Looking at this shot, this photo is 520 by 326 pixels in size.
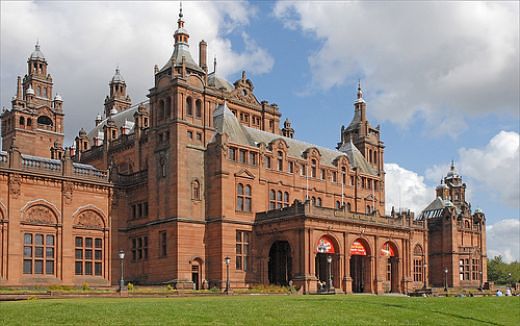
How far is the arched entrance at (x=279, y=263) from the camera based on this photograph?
72.4 m

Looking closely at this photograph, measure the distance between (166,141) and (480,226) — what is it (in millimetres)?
61995

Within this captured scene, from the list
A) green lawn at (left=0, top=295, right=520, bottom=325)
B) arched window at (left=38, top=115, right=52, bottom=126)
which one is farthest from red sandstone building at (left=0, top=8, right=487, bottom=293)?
green lawn at (left=0, top=295, right=520, bottom=325)

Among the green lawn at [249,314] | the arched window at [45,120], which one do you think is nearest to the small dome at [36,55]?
the arched window at [45,120]

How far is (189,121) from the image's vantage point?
67250 mm

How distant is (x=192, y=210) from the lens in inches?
2611

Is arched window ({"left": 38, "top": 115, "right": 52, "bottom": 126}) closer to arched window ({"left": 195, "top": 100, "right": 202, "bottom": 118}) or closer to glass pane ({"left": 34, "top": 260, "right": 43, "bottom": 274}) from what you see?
arched window ({"left": 195, "top": 100, "right": 202, "bottom": 118})

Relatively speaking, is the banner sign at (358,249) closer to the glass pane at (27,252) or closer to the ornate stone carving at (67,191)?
the ornate stone carving at (67,191)

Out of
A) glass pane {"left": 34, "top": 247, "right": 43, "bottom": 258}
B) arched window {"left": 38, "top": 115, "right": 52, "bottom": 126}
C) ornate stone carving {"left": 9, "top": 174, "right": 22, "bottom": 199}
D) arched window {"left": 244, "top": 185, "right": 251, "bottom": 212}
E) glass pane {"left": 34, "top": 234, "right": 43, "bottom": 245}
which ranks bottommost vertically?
glass pane {"left": 34, "top": 247, "right": 43, "bottom": 258}

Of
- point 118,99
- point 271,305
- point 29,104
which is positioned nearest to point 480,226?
point 118,99

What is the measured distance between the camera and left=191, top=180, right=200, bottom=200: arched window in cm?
6662

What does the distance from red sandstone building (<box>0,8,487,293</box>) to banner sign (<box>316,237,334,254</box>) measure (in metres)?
0.11

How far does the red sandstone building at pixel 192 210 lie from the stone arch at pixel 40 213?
0.10 meters

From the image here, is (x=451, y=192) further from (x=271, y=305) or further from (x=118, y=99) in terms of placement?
(x=271, y=305)

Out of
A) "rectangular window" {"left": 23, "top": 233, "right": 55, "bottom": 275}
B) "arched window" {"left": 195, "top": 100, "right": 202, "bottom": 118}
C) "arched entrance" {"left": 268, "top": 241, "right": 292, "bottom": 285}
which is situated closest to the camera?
"rectangular window" {"left": 23, "top": 233, "right": 55, "bottom": 275}
